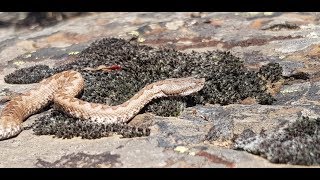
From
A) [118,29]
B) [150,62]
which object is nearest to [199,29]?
[118,29]

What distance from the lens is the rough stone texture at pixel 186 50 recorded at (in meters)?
9.12

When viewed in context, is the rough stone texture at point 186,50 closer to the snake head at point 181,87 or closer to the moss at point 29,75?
the moss at point 29,75

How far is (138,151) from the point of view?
9188 millimetres

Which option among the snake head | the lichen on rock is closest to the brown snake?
the snake head

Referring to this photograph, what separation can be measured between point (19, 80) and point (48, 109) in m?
2.13

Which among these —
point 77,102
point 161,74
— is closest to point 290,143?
point 77,102

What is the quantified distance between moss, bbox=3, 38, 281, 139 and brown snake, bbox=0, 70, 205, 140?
280 millimetres

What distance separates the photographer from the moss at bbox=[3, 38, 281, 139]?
1181cm

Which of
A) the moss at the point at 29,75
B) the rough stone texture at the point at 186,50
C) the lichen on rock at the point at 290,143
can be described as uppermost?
the lichen on rock at the point at 290,143

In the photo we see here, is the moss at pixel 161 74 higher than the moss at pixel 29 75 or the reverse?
higher

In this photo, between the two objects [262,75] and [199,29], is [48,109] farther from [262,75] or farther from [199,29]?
[199,29]

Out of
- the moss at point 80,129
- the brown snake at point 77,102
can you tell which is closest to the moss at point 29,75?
the brown snake at point 77,102

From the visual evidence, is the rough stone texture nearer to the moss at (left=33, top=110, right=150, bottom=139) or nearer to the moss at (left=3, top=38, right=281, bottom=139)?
the moss at (left=33, top=110, right=150, bottom=139)

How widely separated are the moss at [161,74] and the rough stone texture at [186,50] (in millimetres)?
414
